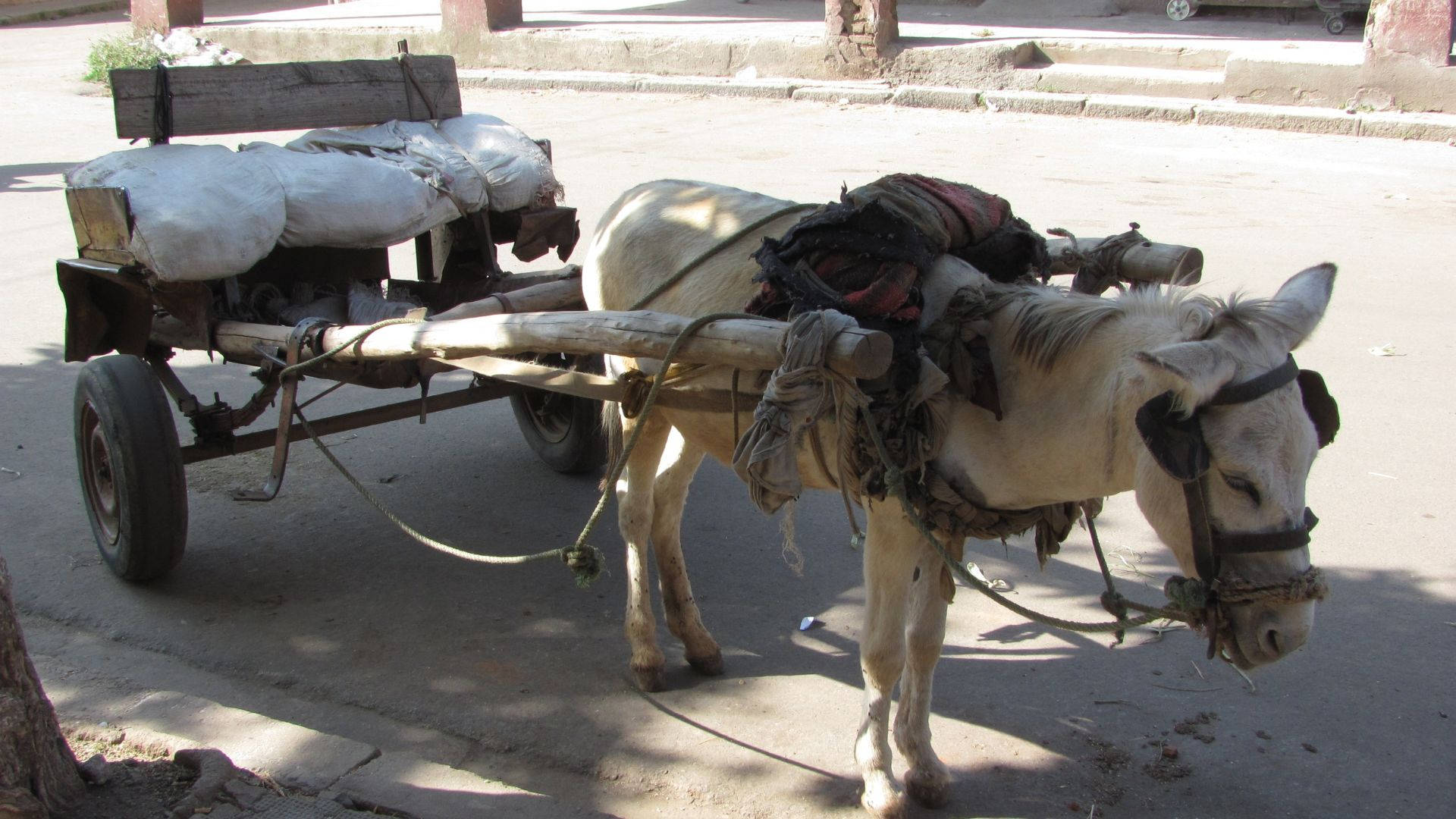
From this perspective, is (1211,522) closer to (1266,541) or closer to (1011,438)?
(1266,541)

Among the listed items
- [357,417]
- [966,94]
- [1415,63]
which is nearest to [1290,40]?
[1415,63]

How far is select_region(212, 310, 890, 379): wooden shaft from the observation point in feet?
7.54

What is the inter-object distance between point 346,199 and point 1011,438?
2634 mm

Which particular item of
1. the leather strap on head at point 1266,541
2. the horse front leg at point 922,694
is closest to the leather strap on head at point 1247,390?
the leather strap on head at point 1266,541

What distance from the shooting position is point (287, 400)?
12.5 feet

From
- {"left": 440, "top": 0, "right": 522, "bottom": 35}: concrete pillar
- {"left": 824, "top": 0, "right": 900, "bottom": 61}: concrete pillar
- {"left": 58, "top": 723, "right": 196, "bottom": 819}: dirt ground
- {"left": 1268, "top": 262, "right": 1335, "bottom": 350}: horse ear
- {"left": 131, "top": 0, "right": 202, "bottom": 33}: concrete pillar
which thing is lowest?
{"left": 58, "top": 723, "right": 196, "bottom": 819}: dirt ground

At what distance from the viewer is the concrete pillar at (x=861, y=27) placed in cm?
1406

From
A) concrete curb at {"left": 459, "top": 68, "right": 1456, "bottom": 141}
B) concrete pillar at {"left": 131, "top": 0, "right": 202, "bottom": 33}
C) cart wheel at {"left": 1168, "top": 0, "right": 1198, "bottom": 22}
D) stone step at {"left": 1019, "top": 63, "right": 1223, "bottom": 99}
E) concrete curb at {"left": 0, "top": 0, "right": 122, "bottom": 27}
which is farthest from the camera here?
concrete curb at {"left": 0, "top": 0, "right": 122, "bottom": 27}

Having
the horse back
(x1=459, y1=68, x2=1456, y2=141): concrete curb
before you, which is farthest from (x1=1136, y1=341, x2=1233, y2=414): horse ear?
(x1=459, y1=68, x2=1456, y2=141): concrete curb

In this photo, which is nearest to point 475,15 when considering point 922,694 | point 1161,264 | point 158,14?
point 158,14

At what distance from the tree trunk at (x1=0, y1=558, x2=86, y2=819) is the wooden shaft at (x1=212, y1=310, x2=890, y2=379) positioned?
116cm

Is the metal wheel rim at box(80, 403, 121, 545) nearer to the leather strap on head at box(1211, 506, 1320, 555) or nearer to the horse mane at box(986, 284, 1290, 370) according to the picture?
the horse mane at box(986, 284, 1290, 370)

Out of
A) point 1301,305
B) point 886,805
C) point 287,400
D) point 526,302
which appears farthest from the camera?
point 526,302

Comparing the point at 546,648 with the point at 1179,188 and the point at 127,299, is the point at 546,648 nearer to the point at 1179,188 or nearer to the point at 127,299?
the point at 127,299
